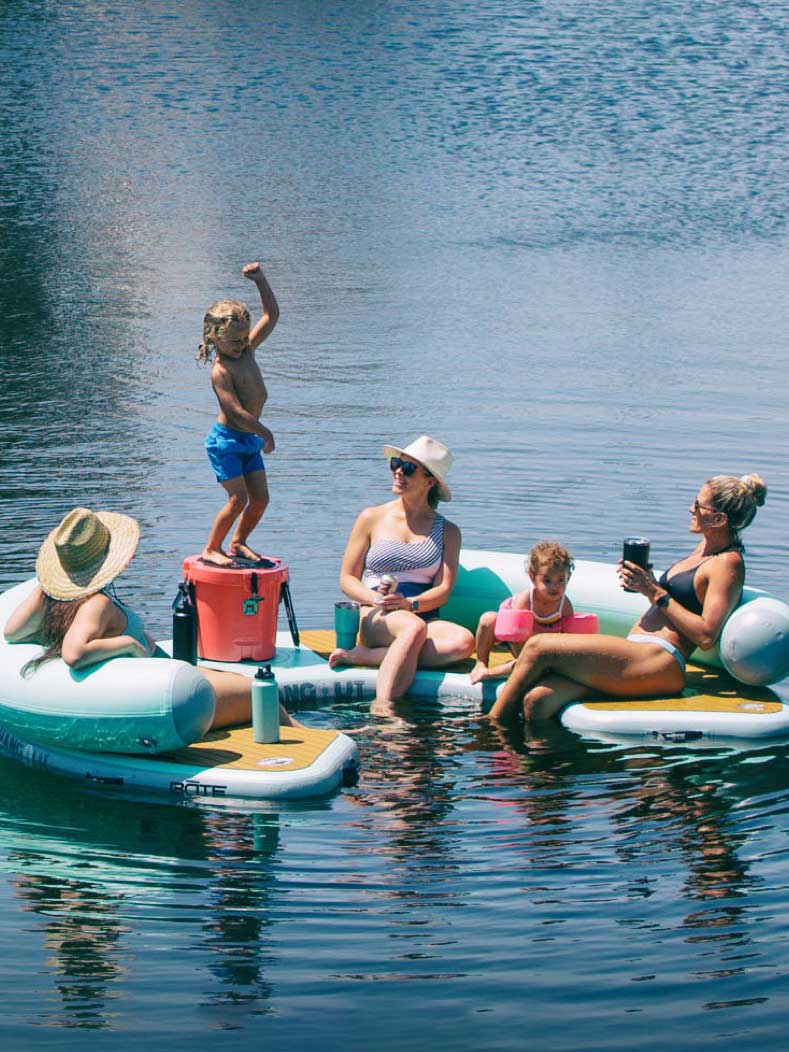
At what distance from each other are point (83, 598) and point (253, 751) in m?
1.02

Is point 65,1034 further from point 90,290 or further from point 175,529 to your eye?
point 90,290

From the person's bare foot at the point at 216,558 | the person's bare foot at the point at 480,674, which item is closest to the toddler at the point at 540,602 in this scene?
the person's bare foot at the point at 480,674

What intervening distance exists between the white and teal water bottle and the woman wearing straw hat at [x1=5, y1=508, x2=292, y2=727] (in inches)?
9.2

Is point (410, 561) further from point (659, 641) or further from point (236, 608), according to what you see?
point (659, 641)

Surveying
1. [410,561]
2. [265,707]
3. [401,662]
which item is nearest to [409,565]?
[410,561]

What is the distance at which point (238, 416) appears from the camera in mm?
8781

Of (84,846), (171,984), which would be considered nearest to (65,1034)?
(171,984)

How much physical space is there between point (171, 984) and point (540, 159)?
24.4 metres

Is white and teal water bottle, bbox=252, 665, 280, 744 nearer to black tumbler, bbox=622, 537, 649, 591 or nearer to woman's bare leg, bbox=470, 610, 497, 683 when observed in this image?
woman's bare leg, bbox=470, 610, 497, 683

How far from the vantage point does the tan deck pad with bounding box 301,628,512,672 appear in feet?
29.8

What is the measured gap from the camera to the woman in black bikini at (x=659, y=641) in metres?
8.29

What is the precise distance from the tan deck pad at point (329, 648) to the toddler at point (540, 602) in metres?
0.09

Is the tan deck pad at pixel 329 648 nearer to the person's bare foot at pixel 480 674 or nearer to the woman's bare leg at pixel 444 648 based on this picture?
the woman's bare leg at pixel 444 648

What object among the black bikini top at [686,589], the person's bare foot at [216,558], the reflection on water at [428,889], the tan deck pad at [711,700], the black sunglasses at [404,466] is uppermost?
the black sunglasses at [404,466]
